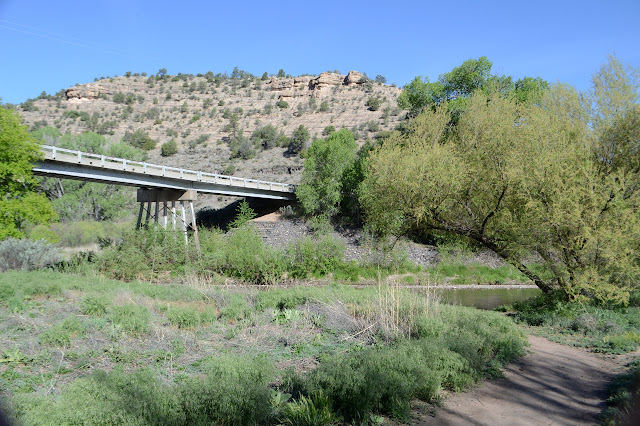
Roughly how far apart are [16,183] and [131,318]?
1591cm

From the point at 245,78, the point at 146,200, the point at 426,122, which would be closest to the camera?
the point at 426,122

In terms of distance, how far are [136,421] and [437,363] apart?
4.45 metres

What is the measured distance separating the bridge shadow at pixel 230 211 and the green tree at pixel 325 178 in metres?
5.04

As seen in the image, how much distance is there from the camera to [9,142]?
70.1 ft

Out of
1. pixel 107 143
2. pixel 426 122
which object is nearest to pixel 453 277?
pixel 426 122

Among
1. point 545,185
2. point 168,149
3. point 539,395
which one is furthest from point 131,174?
point 168,149

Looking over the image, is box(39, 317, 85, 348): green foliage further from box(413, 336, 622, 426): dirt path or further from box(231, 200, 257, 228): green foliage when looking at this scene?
box(231, 200, 257, 228): green foliage

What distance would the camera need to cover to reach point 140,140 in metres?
72.5

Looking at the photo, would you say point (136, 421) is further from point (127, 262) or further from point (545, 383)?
point (127, 262)

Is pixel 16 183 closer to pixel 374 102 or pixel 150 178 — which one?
pixel 150 178

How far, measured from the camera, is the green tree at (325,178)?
41.7m

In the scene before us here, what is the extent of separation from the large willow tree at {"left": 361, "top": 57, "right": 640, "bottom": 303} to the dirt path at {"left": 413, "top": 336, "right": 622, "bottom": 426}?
12.8 feet

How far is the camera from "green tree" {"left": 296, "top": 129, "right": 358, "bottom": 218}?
41656 millimetres

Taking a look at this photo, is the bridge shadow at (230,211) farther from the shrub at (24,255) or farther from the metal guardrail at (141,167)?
the shrub at (24,255)
